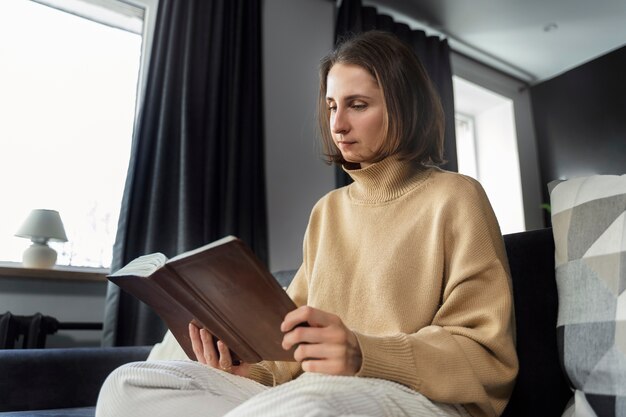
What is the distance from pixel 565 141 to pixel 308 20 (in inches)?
90.2

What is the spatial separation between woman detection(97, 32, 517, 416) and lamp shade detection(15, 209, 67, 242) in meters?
1.34

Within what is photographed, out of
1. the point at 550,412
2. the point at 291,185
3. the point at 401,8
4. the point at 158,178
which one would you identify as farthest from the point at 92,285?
the point at 401,8

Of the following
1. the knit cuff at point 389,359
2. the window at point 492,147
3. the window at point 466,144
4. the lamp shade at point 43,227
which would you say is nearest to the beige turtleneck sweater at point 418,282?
the knit cuff at point 389,359

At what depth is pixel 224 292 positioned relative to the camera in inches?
23.9

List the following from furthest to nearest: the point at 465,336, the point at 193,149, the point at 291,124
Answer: the point at 291,124
the point at 193,149
the point at 465,336

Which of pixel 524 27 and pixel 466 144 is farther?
pixel 466 144

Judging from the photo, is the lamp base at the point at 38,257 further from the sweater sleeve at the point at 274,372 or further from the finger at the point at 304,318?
the finger at the point at 304,318

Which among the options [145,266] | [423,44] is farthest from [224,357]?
[423,44]

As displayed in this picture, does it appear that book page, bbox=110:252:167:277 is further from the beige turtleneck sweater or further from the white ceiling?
Answer: the white ceiling

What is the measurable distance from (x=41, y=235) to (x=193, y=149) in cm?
73

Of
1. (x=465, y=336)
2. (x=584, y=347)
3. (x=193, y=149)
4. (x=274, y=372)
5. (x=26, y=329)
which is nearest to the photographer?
(x=465, y=336)

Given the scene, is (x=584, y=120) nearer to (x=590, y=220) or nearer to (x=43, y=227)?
(x=590, y=220)

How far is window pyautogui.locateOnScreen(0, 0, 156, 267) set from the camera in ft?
7.29

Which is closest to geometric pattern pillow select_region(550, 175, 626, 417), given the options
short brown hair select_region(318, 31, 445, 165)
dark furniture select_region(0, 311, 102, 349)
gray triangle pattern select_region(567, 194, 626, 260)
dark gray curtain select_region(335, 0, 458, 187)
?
gray triangle pattern select_region(567, 194, 626, 260)
